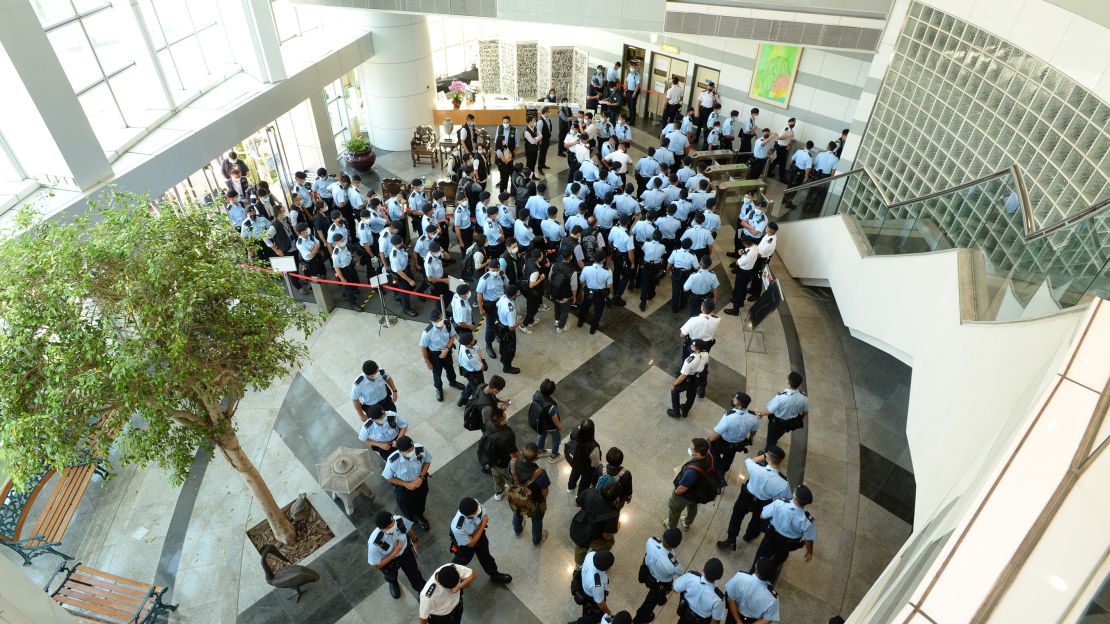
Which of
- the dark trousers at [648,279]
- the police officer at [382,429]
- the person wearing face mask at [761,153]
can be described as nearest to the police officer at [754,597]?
the police officer at [382,429]

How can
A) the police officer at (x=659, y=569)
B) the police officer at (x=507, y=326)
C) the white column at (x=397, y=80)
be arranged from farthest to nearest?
the white column at (x=397, y=80)
the police officer at (x=507, y=326)
the police officer at (x=659, y=569)

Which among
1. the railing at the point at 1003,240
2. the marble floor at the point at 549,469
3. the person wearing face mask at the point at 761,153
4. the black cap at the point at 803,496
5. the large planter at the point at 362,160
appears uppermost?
the railing at the point at 1003,240

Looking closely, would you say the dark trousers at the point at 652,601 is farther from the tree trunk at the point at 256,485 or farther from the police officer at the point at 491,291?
the police officer at the point at 491,291

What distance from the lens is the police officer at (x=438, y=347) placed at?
24.8 feet

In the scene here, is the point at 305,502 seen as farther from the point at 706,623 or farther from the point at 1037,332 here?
the point at 1037,332

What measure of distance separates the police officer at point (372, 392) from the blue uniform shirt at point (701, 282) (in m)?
4.31

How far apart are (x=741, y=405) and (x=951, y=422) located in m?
1.88

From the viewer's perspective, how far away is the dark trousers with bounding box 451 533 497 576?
572 cm

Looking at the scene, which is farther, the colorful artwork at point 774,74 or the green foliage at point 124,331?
the colorful artwork at point 774,74

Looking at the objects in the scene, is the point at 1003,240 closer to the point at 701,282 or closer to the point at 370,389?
the point at 701,282

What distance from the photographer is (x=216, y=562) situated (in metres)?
6.39

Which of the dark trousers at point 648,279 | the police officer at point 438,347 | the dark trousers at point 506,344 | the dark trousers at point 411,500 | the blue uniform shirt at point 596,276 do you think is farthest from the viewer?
the dark trousers at point 648,279

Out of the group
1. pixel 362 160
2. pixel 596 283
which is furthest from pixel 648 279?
pixel 362 160

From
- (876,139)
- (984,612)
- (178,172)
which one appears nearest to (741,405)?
(984,612)
